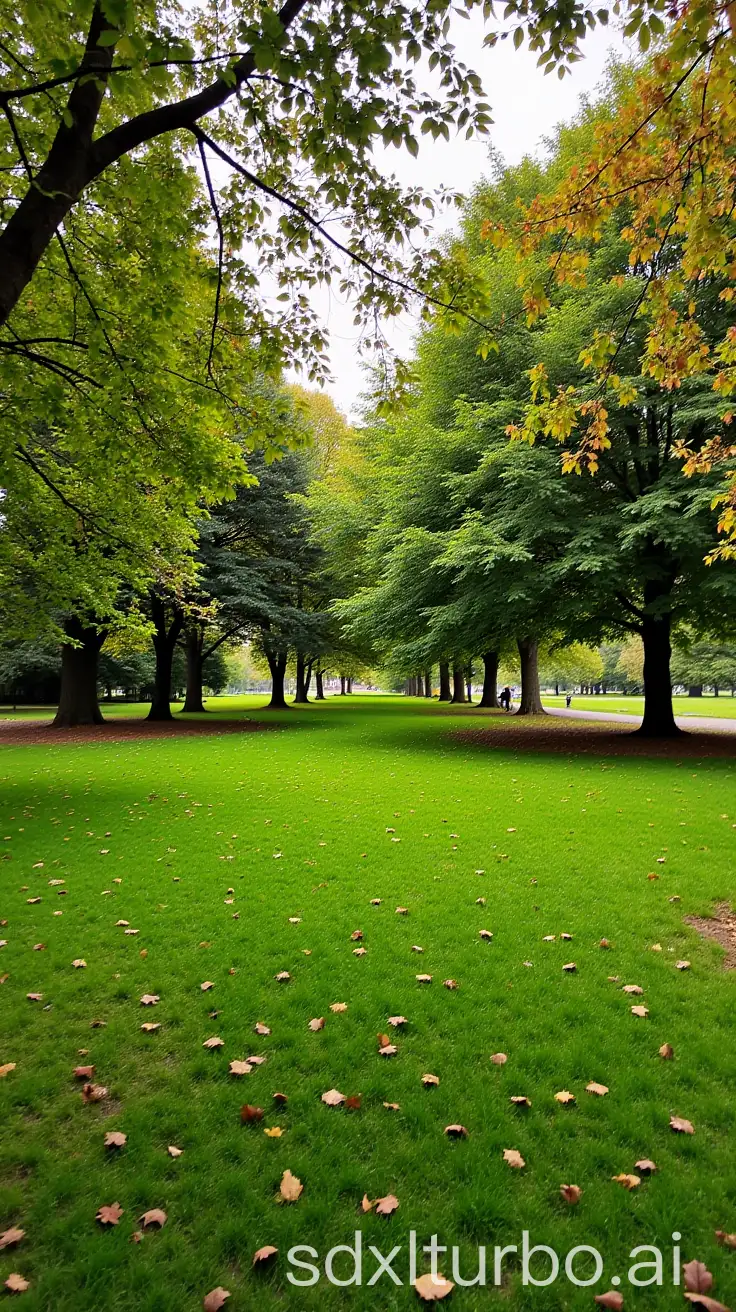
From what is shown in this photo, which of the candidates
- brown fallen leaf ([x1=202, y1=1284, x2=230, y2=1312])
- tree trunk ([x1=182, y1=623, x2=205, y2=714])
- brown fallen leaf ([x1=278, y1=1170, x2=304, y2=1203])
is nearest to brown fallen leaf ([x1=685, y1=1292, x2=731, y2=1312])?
brown fallen leaf ([x1=278, y1=1170, x2=304, y2=1203])

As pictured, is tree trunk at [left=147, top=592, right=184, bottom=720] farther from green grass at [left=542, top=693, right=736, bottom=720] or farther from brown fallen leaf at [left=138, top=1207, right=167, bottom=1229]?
green grass at [left=542, top=693, right=736, bottom=720]

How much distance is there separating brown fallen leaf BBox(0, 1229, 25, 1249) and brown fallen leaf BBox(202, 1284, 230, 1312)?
0.77 metres

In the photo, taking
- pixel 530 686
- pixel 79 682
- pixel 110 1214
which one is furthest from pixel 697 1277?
pixel 530 686

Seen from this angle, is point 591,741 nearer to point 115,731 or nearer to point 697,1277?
point 697,1277

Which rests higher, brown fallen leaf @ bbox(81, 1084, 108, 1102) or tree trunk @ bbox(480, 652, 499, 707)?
tree trunk @ bbox(480, 652, 499, 707)

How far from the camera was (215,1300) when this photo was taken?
193 cm

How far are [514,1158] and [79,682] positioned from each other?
23.0 m

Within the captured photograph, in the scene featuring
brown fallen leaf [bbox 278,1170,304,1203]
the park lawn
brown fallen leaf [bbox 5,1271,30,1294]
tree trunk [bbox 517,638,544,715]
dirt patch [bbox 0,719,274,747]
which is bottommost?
dirt patch [bbox 0,719,274,747]

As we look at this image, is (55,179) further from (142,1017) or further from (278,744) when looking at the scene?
(278,744)

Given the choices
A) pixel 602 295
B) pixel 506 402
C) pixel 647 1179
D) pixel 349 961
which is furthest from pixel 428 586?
pixel 647 1179

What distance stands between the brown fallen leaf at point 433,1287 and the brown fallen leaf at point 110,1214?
3.75 feet

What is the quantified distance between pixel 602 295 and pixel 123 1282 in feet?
53.2

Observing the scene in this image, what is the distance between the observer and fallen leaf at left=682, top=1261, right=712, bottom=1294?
2.00 m

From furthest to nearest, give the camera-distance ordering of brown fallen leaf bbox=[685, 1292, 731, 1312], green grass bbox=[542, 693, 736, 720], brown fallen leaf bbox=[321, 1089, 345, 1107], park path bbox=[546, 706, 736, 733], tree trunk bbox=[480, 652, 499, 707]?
1. green grass bbox=[542, 693, 736, 720]
2. tree trunk bbox=[480, 652, 499, 707]
3. park path bbox=[546, 706, 736, 733]
4. brown fallen leaf bbox=[321, 1089, 345, 1107]
5. brown fallen leaf bbox=[685, 1292, 731, 1312]
